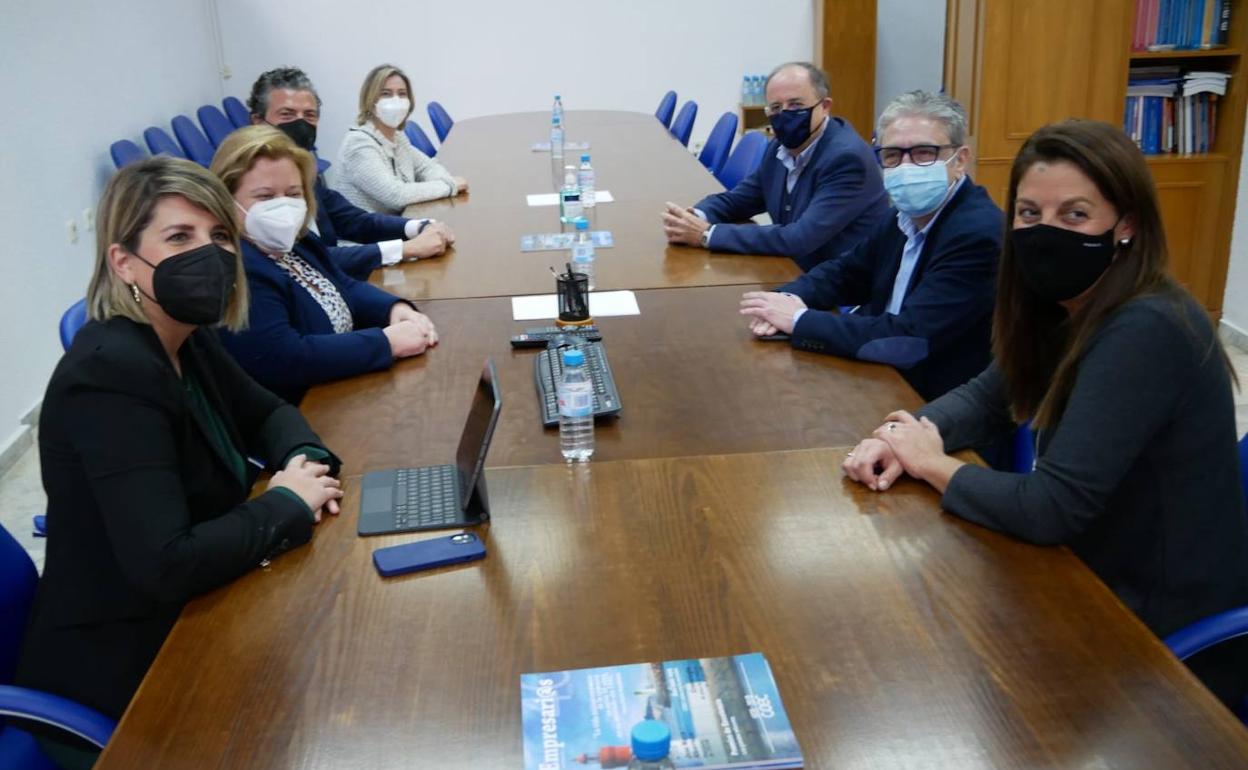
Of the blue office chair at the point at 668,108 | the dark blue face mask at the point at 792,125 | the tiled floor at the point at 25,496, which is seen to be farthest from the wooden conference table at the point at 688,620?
the blue office chair at the point at 668,108

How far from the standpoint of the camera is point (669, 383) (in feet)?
7.79

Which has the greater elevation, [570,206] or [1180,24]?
[1180,24]

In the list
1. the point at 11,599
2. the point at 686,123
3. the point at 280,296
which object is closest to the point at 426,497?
the point at 11,599

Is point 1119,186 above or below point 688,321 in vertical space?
above

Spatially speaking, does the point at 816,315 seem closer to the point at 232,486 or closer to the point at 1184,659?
the point at 1184,659

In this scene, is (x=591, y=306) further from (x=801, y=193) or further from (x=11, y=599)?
(x=11, y=599)

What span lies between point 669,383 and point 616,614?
0.93 metres

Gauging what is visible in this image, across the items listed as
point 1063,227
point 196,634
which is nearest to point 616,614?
point 196,634

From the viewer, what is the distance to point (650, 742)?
1181mm

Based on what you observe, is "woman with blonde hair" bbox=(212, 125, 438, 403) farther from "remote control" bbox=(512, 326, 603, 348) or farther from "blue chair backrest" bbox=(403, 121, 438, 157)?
"blue chair backrest" bbox=(403, 121, 438, 157)

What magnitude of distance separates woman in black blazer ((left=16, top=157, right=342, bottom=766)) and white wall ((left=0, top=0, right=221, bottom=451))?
103 inches

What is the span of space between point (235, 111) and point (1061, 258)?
270 inches

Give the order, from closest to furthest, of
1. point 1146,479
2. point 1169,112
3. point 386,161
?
point 1146,479, point 386,161, point 1169,112

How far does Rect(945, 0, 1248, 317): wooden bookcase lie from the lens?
475 centimetres
